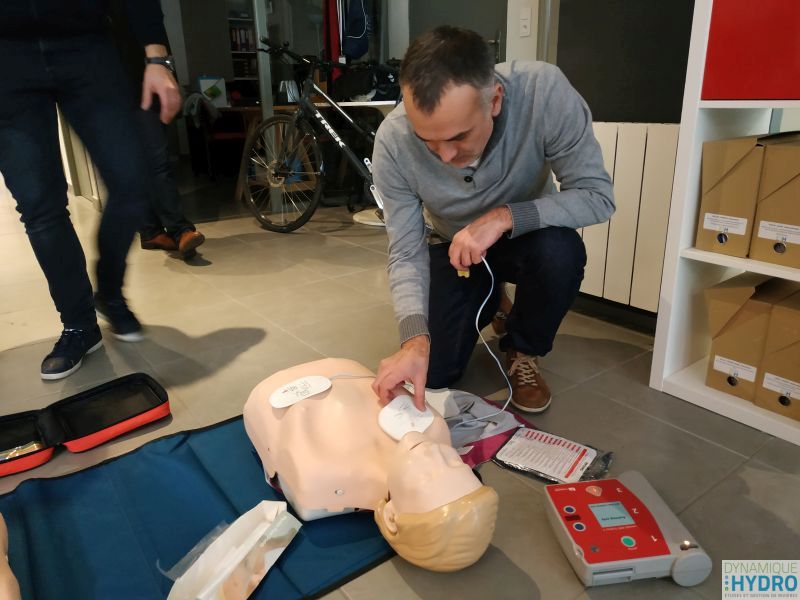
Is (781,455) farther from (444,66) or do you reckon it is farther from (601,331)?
(444,66)

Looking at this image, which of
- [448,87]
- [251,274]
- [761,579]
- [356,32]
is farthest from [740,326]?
[356,32]

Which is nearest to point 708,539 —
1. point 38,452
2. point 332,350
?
point 332,350

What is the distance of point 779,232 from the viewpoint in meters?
1.15

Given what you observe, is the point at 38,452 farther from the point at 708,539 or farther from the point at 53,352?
the point at 708,539

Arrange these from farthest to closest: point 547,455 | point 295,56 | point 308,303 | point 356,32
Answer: point 356,32, point 295,56, point 308,303, point 547,455

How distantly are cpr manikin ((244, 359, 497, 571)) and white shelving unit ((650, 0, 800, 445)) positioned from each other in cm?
68

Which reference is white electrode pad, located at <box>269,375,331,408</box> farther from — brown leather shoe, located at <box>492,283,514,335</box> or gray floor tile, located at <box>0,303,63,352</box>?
gray floor tile, located at <box>0,303,63,352</box>

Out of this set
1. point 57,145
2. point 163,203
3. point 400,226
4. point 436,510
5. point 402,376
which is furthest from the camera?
point 163,203

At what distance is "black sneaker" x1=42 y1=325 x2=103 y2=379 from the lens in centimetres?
151

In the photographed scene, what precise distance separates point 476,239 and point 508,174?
21 centimetres

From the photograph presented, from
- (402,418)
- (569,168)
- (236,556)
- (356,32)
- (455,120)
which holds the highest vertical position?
(356,32)

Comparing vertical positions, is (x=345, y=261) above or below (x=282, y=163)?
below

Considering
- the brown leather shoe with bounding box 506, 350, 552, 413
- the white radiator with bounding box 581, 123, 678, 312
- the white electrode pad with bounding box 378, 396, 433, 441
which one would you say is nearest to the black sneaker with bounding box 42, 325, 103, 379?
the white electrode pad with bounding box 378, 396, 433, 441

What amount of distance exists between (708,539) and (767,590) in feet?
0.34
